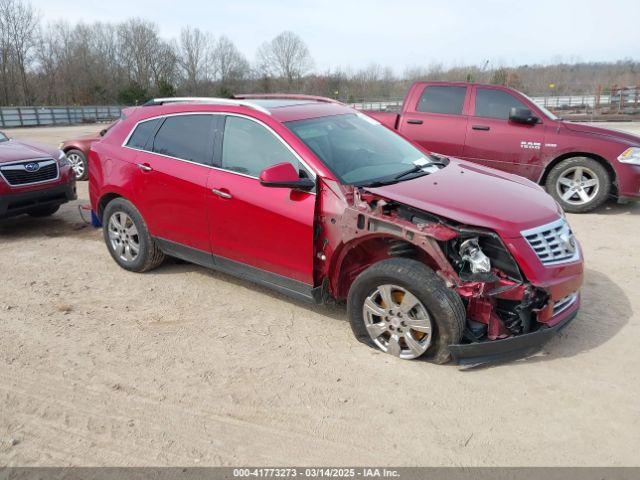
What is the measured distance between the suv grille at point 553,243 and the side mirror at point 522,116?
14.2ft

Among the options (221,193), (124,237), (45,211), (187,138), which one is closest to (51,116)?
(45,211)

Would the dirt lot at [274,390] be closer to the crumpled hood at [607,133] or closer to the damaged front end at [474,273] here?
Result: the damaged front end at [474,273]

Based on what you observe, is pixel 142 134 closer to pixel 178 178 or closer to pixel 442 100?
pixel 178 178

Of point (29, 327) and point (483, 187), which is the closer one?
point (483, 187)

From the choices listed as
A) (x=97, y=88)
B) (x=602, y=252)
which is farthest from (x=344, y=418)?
(x=97, y=88)

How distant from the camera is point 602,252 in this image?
18.7 feet

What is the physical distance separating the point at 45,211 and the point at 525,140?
7363 mm

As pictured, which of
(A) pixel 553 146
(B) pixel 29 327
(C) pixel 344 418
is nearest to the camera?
(C) pixel 344 418

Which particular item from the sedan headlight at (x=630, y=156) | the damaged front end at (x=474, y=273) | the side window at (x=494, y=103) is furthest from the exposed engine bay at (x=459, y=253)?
the side window at (x=494, y=103)

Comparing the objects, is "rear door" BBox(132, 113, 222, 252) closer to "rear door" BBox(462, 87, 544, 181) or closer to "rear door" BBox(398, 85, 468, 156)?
"rear door" BBox(398, 85, 468, 156)

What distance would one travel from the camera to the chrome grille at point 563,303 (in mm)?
3413

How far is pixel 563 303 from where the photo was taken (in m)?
3.50

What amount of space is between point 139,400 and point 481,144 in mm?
6355

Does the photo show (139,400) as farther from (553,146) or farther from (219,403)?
(553,146)
